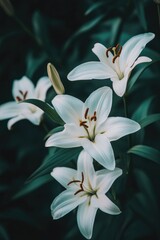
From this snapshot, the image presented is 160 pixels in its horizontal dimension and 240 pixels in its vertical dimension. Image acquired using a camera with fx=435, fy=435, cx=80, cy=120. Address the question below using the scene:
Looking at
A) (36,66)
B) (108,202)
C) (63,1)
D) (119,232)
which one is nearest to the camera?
(108,202)

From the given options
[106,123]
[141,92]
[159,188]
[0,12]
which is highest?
[0,12]

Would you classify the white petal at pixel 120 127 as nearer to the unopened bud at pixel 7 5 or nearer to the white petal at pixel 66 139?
the white petal at pixel 66 139

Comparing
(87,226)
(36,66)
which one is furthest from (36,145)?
(87,226)

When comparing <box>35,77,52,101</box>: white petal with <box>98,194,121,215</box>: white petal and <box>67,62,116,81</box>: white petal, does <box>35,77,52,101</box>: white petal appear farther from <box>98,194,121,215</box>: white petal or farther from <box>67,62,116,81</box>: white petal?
<box>98,194,121,215</box>: white petal

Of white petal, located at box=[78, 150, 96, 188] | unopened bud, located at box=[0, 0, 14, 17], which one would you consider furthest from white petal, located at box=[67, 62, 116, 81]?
unopened bud, located at box=[0, 0, 14, 17]

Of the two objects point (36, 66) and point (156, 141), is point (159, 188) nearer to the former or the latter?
point (156, 141)
